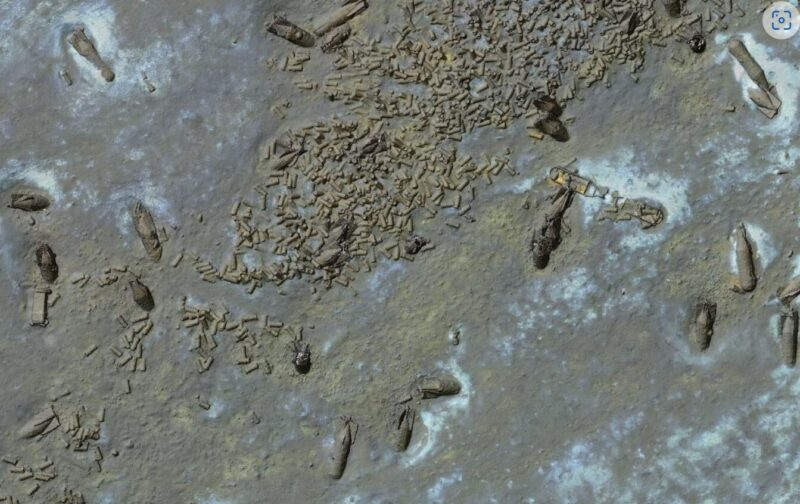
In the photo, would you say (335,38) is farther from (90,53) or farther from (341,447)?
(341,447)

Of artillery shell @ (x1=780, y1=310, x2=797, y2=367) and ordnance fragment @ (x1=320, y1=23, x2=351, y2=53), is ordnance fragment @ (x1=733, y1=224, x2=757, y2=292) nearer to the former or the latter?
artillery shell @ (x1=780, y1=310, x2=797, y2=367)

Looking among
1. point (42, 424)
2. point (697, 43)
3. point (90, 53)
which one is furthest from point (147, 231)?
point (697, 43)

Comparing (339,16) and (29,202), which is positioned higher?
(339,16)

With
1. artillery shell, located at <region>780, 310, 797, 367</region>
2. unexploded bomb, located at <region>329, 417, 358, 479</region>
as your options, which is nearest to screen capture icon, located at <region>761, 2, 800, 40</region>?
artillery shell, located at <region>780, 310, 797, 367</region>

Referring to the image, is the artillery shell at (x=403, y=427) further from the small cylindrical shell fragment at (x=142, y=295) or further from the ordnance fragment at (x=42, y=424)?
→ the ordnance fragment at (x=42, y=424)

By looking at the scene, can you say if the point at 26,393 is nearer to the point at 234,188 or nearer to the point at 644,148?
the point at 234,188
